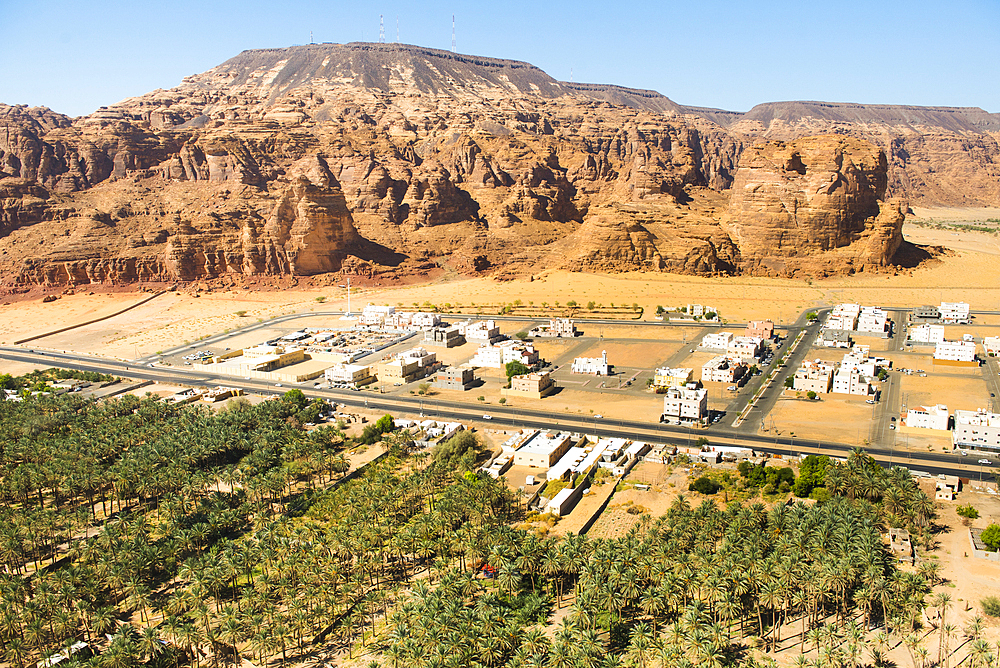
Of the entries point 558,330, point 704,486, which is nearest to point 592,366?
point 558,330

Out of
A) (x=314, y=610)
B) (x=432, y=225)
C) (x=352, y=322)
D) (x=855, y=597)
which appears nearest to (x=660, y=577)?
(x=855, y=597)

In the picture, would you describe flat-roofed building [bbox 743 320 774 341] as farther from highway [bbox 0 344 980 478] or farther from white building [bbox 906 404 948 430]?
white building [bbox 906 404 948 430]

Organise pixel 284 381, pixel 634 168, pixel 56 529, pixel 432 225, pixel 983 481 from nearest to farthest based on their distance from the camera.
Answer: pixel 56 529, pixel 983 481, pixel 284 381, pixel 432 225, pixel 634 168

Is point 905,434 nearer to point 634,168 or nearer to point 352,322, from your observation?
point 352,322

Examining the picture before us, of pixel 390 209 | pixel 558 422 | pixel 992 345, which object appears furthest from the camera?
pixel 390 209

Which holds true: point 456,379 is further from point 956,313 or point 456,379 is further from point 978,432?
point 956,313

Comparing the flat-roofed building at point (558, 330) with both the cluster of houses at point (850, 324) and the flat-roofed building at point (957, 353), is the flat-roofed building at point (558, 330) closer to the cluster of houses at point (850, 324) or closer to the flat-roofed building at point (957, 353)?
the cluster of houses at point (850, 324)
